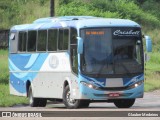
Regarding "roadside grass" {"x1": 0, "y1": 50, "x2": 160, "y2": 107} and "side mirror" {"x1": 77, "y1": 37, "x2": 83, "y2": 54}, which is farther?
"roadside grass" {"x1": 0, "y1": 50, "x2": 160, "y2": 107}

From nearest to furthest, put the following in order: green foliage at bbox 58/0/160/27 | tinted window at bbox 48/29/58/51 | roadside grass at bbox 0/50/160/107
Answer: tinted window at bbox 48/29/58/51
roadside grass at bbox 0/50/160/107
green foliage at bbox 58/0/160/27

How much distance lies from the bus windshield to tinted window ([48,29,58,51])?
206 cm

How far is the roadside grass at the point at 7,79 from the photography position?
30978 mm

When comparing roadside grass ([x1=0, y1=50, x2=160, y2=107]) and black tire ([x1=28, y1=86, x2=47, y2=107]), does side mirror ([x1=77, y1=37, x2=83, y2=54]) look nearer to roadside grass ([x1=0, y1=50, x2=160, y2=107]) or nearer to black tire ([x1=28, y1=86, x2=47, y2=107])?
roadside grass ([x1=0, y1=50, x2=160, y2=107])

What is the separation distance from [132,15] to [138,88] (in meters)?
47.5

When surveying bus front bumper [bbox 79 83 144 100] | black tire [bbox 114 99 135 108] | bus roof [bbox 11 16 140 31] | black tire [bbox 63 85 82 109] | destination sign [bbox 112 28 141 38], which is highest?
bus roof [bbox 11 16 140 31]

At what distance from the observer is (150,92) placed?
41219mm

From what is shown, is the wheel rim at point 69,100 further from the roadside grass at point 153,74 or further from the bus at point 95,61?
the roadside grass at point 153,74

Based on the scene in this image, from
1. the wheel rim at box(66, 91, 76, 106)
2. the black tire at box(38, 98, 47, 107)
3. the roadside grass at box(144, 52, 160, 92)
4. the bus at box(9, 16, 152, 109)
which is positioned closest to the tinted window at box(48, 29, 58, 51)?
the bus at box(9, 16, 152, 109)

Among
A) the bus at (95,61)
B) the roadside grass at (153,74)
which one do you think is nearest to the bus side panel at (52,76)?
the bus at (95,61)

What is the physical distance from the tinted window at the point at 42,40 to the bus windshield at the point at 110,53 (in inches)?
119

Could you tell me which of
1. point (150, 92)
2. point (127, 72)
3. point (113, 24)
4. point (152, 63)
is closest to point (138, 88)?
point (127, 72)

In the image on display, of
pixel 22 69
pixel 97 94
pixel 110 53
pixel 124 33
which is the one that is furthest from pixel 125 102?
pixel 22 69

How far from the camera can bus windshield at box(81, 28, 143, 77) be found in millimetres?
25734
